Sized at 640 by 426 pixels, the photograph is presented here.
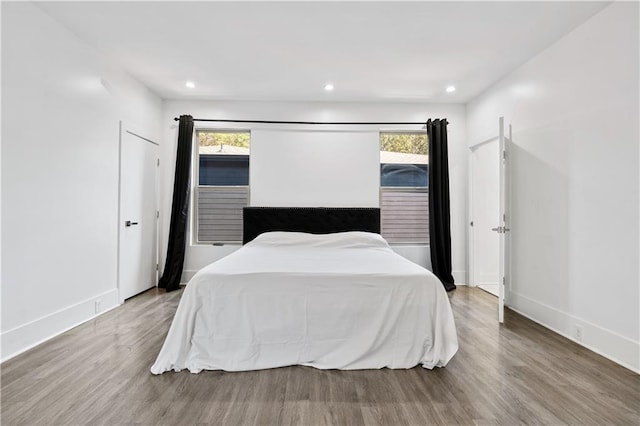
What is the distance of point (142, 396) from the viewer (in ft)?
5.75

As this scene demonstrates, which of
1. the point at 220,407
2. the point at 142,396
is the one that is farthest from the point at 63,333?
the point at 220,407

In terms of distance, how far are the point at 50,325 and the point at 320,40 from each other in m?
3.34

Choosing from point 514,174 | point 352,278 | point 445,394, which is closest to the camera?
point 445,394

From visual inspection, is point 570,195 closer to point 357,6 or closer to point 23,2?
point 357,6

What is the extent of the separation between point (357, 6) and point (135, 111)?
9.55ft

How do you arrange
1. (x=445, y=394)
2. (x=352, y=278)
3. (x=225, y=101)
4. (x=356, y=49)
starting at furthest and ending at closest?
(x=225, y=101) < (x=356, y=49) < (x=352, y=278) < (x=445, y=394)

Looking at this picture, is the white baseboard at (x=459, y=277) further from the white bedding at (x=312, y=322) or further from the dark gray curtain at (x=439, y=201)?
the white bedding at (x=312, y=322)

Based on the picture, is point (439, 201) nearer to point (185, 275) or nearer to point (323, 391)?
point (323, 391)

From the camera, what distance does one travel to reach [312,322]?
2.12 metres

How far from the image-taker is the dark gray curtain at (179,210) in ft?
13.6

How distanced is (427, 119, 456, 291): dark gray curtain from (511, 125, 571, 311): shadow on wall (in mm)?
913

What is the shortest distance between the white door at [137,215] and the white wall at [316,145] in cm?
21

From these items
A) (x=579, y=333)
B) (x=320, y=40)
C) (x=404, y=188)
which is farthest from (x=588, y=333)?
(x=320, y=40)

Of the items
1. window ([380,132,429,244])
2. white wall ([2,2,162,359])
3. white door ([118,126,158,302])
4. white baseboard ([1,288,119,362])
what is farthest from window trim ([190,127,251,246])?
window ([380,132,429,244])
